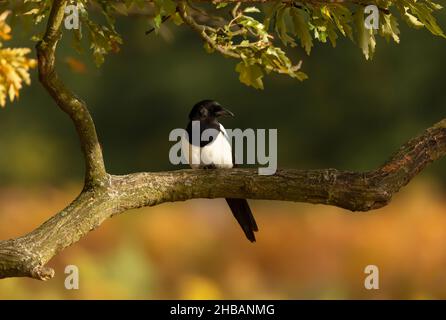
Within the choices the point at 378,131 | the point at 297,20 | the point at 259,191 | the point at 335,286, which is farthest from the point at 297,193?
the point at 378,131

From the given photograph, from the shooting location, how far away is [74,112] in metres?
4.38

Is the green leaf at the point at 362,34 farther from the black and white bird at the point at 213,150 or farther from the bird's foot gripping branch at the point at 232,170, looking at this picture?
the black and white bird at the point at 213,150

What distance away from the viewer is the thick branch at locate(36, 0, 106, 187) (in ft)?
13.9

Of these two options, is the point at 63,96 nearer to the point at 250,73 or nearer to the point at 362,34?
the point at 250,73

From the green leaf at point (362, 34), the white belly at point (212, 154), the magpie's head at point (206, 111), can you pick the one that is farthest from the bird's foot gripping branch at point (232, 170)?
the magpie's head at point (206, 111)

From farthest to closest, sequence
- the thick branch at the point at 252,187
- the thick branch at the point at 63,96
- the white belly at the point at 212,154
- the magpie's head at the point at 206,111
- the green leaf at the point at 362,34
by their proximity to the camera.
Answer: the magpie's head at the point at 206,111
the white belly at the point at 212,154
the thick branch at the point at 252,187
the thick branch at the point at 63,96
the green leaf at the point at 362,34

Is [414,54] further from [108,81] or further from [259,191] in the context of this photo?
[259,191]

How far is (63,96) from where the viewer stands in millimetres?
4324

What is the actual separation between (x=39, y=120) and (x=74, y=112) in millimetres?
8640

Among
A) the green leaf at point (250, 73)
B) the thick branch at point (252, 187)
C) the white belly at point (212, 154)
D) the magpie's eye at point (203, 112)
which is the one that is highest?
the magpie's eye at point (203, 112)

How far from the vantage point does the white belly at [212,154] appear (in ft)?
18.1

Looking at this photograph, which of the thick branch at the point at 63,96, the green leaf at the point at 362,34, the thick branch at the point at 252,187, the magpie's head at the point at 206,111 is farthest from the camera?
the magpie's head at the point at 206,111

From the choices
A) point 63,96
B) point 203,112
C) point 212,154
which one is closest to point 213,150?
point 212,154

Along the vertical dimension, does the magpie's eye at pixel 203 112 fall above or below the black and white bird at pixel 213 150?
above
